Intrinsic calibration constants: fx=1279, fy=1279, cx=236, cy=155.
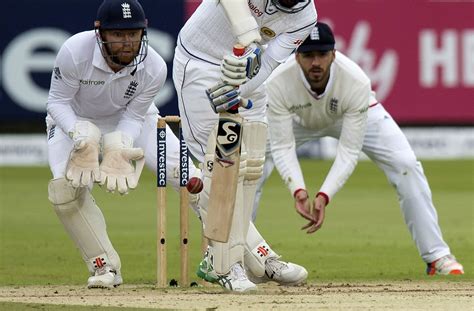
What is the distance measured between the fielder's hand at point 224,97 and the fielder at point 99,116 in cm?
97

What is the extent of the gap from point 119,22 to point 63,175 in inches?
33.6

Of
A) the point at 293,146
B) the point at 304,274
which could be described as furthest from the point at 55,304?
the point at 293,146

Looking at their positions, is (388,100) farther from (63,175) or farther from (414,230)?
(63,175)

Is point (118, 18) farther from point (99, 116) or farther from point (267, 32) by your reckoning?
point (267, 32)

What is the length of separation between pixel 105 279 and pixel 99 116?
910mm

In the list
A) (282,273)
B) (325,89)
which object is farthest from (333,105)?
(282,273)

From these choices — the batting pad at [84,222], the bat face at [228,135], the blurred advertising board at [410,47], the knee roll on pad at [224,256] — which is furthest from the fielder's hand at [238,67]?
the blurred advertising board at [410,47]

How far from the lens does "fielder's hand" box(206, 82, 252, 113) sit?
562 centimetres

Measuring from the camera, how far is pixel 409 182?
7.71m

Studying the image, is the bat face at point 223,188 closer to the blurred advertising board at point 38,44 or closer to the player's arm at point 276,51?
the player's arm at point 276,51

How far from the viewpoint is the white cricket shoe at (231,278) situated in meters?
6.03

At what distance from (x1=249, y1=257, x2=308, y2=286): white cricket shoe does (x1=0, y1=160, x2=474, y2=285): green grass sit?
515 millimetres

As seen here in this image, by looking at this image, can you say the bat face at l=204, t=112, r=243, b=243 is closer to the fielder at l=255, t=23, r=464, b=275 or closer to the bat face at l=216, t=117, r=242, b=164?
the bat face at l=216, t=117, r=242, b=164

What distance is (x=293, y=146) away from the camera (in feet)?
24.5
